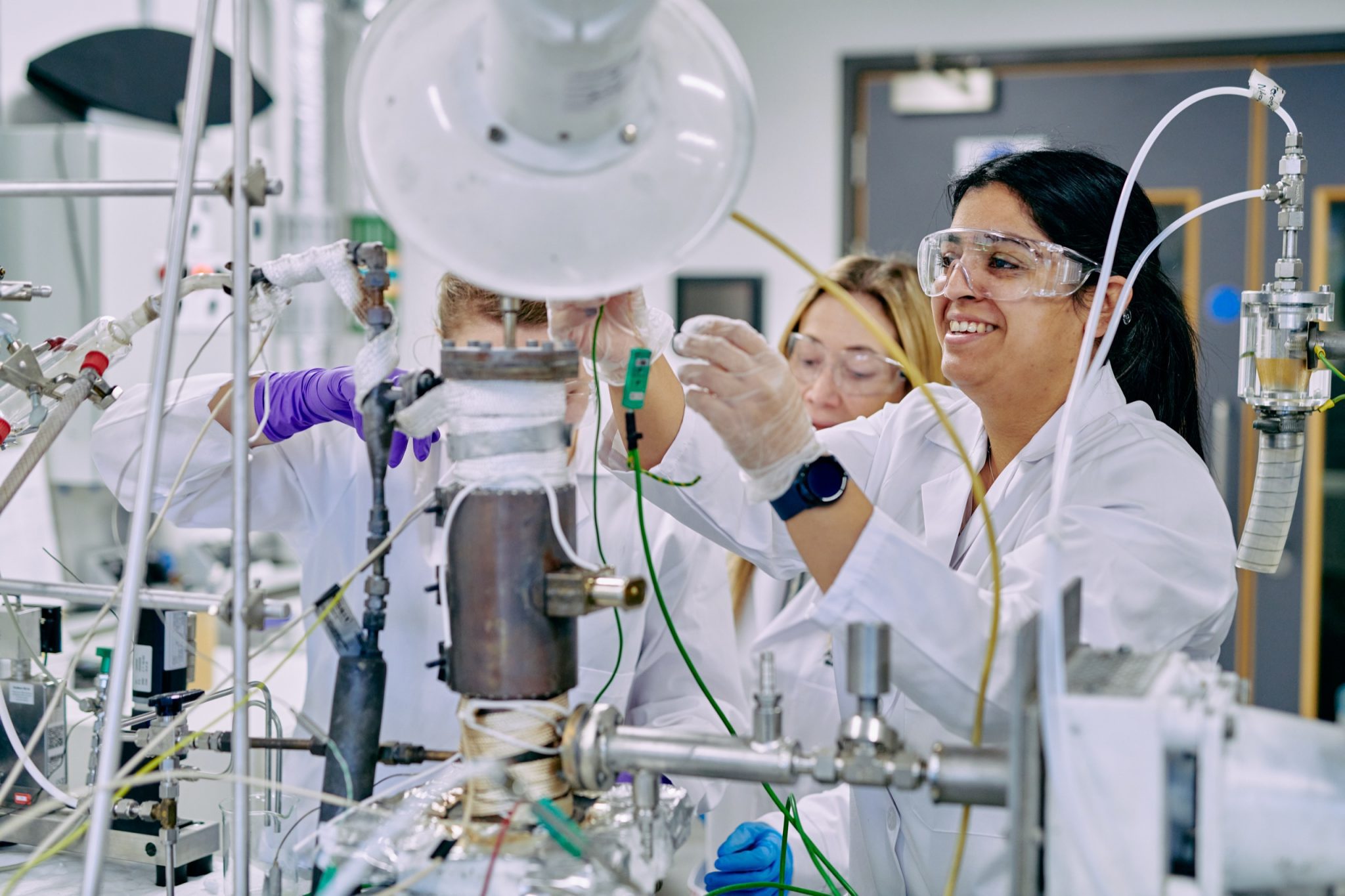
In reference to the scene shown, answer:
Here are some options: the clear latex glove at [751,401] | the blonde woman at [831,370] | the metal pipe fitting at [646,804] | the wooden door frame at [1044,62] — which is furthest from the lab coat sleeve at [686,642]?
the wooden door frame at [1044,62]

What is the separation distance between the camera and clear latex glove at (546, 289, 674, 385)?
1.22 m

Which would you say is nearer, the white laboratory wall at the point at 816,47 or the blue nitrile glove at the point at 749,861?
the blue nitrile glove at the point at 749,861

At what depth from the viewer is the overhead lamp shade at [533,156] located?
29.7 inches

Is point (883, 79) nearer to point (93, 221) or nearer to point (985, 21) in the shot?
point (985, 21)

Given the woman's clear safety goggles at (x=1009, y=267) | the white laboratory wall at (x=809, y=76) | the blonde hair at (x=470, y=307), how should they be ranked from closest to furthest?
the woman's clear safety goggles at (x=1009, y=267) → the blonde hair at (x=470, y=307) → the white laboratory wall at (x=809, y=76)

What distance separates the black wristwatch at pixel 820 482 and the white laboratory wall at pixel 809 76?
8.73ft

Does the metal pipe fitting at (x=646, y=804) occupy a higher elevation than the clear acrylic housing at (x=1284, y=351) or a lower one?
lower

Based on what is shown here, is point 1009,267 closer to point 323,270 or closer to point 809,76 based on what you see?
point 323,270

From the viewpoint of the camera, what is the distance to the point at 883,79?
3631 millimetres

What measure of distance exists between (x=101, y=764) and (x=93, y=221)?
1.98 meters

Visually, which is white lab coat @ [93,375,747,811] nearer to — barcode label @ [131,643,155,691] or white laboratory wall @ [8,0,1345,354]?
barcode label @ [131,643,155,691]

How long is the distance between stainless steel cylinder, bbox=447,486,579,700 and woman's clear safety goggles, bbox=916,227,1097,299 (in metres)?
0.82

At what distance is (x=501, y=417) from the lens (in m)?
0.81

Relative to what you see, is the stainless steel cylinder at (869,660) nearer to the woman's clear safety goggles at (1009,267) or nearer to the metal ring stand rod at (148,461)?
the metal ring stand rod at (148,461)
